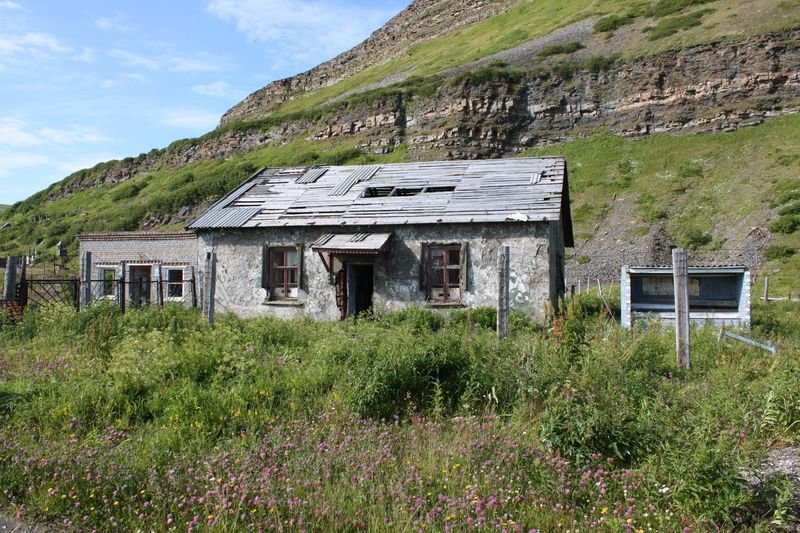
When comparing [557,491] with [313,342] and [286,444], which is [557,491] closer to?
[286,444]

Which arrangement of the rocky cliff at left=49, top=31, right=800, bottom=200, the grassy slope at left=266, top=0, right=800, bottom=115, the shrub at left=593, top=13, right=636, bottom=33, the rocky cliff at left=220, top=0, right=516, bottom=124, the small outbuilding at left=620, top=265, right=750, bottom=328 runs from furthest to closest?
the rocky cliff at left=220, top=0, right=516, bottom=124
the shrub at left=593, top=13, right=636, bottom=33
the grassy slope at left=266, top=0, right=800, bottom=115
the rocky cliff at left=49, top=31, right=800, bottom=200
the small outbuilding at left=620, top=265, right=750, bottom=328

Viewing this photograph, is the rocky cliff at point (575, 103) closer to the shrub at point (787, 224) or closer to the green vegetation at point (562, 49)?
the green vegetation at point (562, 49)

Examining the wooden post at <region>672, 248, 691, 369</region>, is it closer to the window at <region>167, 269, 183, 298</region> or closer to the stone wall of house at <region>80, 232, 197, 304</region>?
the stone wall of house at <region>80, 232, 197, 304</region>

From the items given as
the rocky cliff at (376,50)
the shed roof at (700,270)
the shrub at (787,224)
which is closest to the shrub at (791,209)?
the shrub at (787,224)

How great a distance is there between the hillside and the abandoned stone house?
13.2 meters

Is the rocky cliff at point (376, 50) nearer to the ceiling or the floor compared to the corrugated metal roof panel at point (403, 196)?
nearer to the ceiling

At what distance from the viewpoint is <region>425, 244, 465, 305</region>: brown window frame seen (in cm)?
1616

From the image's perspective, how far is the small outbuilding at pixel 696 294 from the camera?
14312 millimetres

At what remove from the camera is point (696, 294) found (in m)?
16.0

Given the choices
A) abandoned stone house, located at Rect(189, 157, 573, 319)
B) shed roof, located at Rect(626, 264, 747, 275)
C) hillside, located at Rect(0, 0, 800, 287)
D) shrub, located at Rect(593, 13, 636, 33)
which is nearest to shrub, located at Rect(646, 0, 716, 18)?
hillside, located at Rect(0, 0, 800, 287)

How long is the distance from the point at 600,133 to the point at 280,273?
33.5 m

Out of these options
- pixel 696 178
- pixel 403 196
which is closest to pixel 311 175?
pixel 403 196

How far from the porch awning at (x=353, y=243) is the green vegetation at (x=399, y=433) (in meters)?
6.39

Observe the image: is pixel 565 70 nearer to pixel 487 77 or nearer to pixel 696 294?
pixel 487 77
